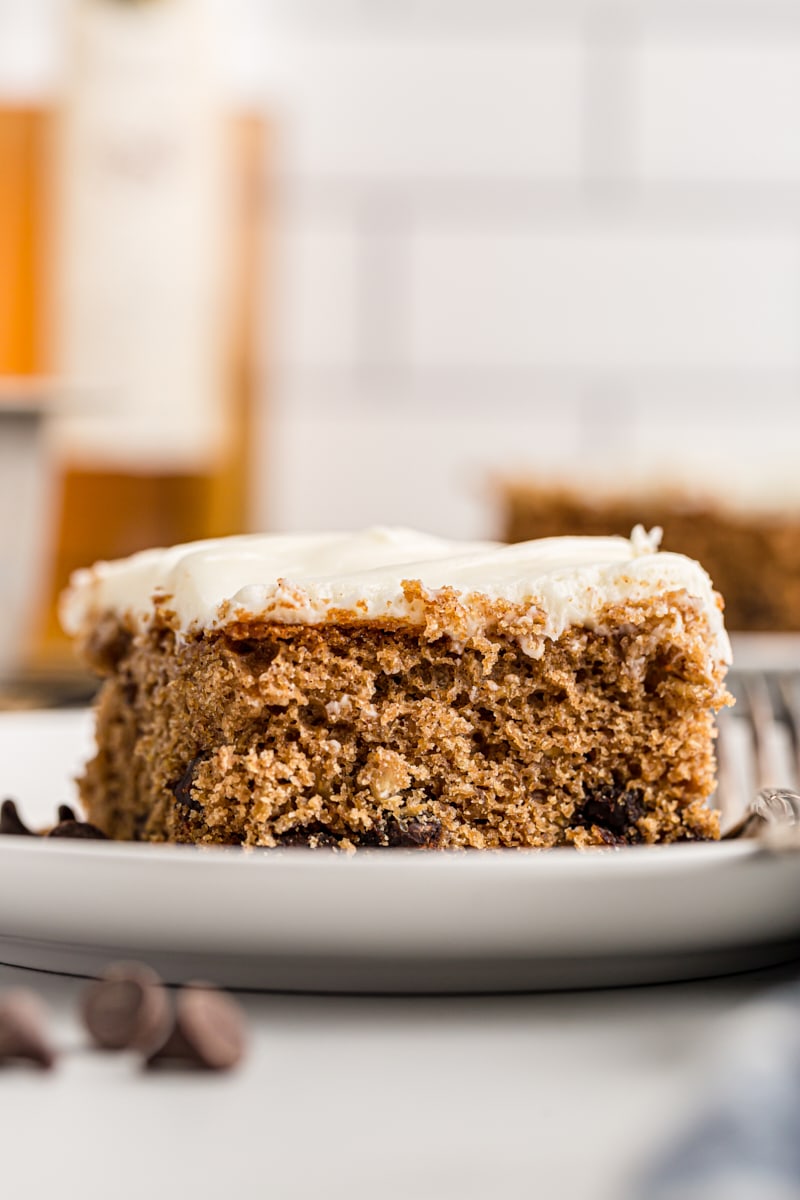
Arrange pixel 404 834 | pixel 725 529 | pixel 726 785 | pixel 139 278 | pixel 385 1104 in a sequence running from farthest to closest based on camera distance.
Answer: pixel 139 278, pixel 725 529, pixel 726 785, pixel 404 834, pixel 385 1104

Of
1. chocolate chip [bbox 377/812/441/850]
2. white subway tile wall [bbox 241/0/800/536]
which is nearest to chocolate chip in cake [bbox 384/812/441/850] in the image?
chocolate chip [bbox 377/812/441/850]

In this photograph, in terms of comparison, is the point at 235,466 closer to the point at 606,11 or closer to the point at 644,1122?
the point at 606,11

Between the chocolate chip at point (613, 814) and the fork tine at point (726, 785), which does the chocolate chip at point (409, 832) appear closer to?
the chocolate chip at point (613, 814)

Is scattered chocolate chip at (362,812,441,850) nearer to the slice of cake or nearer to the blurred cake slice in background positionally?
the slice of cake

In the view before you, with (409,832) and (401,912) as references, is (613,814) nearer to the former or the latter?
(409,832)

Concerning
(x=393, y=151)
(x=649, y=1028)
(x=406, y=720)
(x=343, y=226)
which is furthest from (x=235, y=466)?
(x=649, y=1028)

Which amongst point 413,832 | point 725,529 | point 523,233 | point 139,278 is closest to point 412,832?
point 413,832
